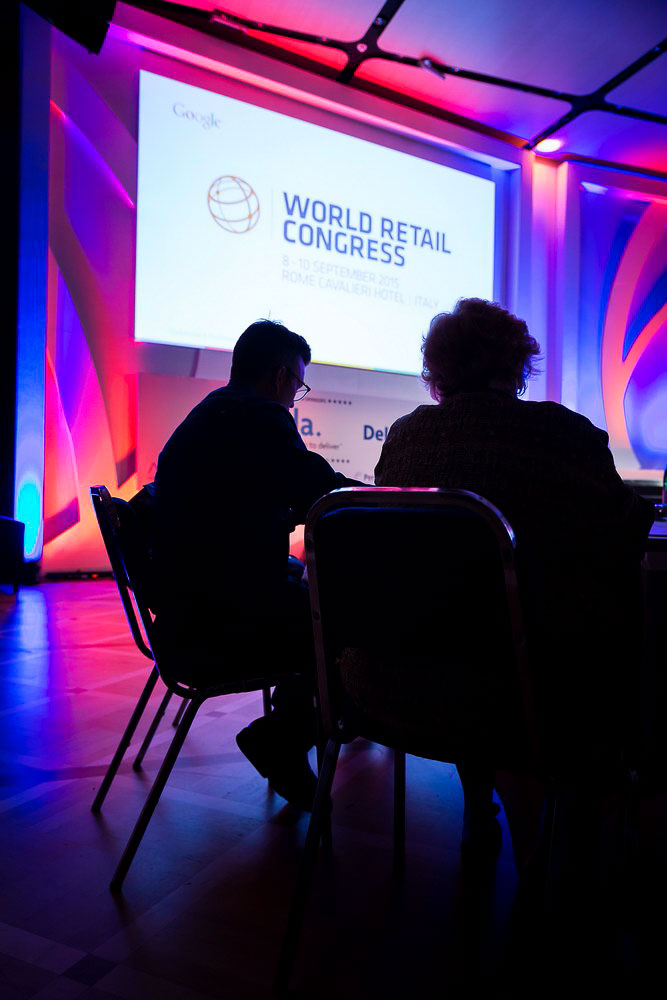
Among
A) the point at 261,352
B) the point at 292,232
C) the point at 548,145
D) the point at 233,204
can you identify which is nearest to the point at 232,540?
the point at 261,352

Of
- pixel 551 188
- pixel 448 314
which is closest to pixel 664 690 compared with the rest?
pixel 448 314

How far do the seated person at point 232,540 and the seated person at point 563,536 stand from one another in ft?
1.27

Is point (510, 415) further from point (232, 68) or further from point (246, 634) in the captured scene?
point (232, 68)

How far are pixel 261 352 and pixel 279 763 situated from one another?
0.93 m

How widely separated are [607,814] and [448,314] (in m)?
1.12

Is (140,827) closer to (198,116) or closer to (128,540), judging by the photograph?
(128,540)

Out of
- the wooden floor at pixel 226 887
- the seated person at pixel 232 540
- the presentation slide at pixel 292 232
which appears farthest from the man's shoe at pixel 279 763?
the presentation slide at pixel 292 232

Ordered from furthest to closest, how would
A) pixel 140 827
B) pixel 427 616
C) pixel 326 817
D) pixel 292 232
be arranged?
pixel 292 232 → pixel 326 817 → pixel 140 827 → pixel 427 616

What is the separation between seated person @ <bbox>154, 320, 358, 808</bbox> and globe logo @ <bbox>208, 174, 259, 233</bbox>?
4.34 metres

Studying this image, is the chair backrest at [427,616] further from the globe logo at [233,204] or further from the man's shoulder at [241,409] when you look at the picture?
the globe logo at [233,204]

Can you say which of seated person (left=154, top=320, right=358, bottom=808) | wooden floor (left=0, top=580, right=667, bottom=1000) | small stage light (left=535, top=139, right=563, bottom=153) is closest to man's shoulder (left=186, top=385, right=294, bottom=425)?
seated person (left=154, top=320, right=358, bottom=808)

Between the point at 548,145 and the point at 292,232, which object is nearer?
the point at 292,232

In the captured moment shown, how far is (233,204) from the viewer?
532cm

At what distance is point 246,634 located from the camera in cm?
135
